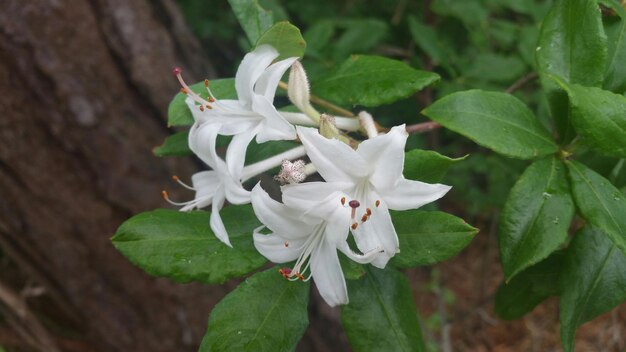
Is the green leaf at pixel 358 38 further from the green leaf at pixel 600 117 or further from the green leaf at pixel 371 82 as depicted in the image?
the green leaf at pixel 600 117

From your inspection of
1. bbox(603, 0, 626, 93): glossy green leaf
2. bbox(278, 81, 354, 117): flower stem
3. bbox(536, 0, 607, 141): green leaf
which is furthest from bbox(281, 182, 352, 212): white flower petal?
bbox(603, 0, 626, 93): glossy green leaf

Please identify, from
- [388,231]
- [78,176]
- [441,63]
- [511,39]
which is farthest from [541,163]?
[78,176]

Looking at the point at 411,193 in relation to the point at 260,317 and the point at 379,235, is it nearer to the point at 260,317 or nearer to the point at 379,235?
the point at 379,235

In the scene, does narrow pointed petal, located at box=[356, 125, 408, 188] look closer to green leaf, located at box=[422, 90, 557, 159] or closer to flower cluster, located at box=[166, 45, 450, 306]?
flower cluster, located at box=[166, 45, 450, 306]

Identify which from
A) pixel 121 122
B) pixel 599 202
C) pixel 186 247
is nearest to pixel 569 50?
pixel 599 202

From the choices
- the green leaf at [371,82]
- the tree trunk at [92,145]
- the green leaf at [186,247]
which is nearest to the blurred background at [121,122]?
the tree trunk at [92,145]

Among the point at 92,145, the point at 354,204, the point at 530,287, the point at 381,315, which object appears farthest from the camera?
the point at 92,145

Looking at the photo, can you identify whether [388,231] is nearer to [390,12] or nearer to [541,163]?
[541,163]
